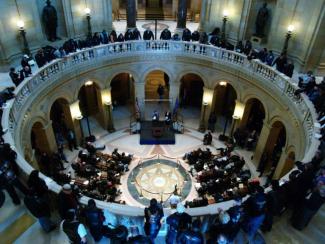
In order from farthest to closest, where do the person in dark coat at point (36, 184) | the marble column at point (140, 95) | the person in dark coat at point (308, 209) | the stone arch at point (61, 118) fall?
the marble column at point (140, 95) < the stone arch at point (61, 118) < the person in dark coat at point (36, 184) < the person in dark coat at point (308, 209)

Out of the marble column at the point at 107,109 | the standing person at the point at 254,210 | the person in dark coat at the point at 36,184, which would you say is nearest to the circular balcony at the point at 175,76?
the marble column at the point at 107,109

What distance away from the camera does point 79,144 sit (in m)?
19.3

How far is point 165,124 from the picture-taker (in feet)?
67.8

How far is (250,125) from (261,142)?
3.18 meters

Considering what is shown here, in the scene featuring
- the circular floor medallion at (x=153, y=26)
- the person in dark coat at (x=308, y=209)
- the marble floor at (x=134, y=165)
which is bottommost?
the marble floor at (x=134, y=165)

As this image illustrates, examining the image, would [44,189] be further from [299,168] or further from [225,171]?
[225,171]

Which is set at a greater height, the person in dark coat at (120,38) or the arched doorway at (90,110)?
the person in dark coat at (120,38)

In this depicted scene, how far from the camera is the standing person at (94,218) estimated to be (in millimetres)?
6551

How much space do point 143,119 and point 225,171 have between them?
799 centimetres

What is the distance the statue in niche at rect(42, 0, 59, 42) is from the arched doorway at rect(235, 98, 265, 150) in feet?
41.5

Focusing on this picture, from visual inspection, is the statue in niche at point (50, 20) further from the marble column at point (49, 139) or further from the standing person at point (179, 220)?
the standing person at point (179, 220)

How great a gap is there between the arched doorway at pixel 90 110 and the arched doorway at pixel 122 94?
1463 millimetres

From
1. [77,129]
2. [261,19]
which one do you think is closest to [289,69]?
[261,19]

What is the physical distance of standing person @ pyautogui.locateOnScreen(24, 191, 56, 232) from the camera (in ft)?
22.0
